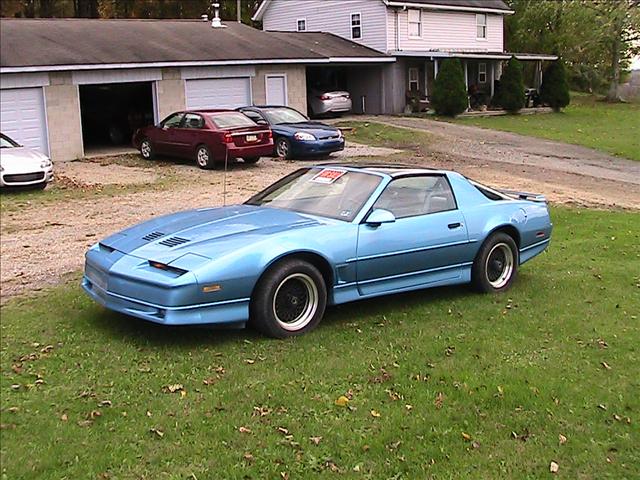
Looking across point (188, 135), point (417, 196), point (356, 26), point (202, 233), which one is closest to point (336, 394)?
point (202, 233)

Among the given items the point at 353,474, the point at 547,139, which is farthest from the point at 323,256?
the point at 547,139

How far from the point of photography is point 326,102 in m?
32.4

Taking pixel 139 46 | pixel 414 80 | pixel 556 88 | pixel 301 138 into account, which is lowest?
pixel 301 138

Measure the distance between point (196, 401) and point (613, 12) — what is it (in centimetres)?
4317

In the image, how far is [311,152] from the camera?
21219mm

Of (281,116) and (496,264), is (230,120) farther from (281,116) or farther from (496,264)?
(496,264)

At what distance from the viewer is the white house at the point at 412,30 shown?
34.8 m

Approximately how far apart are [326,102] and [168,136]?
41.5ft

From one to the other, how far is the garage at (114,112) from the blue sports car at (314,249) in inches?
768

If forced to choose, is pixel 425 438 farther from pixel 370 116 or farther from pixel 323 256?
pixel 370 116

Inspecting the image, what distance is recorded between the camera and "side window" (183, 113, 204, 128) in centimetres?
1998

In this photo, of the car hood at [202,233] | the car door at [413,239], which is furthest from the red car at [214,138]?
the car hood at [202,233]

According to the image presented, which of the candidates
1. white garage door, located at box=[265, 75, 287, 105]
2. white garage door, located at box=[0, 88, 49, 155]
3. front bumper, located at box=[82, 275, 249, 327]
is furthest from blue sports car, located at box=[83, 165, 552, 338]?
white garage door, located at box=[265, 75, 287, 105]

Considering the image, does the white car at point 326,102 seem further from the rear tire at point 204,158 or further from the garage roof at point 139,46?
the rear tire at point 204,158
